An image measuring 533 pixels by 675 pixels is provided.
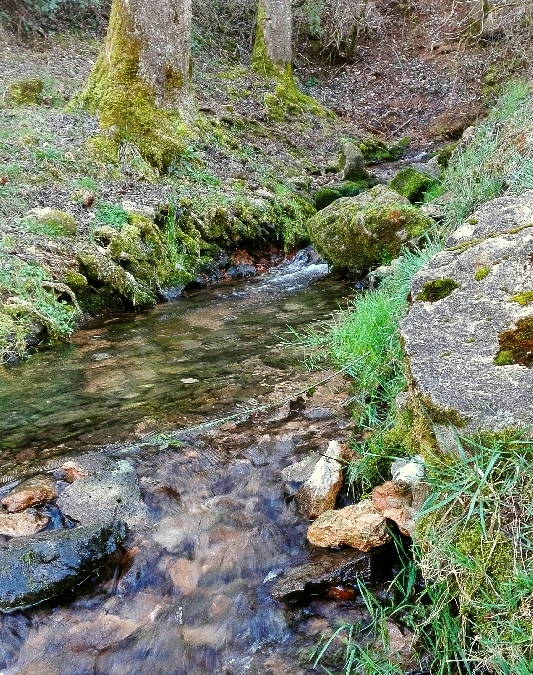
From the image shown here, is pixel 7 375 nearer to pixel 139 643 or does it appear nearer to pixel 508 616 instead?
pixel 139 643

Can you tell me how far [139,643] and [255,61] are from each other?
13855mm

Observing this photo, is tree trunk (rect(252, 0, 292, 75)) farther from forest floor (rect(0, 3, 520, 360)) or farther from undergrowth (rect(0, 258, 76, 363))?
undergrowth (rect(0, 258, 76, 363))

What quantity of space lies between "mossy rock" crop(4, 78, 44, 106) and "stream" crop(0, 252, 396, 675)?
19.2 ft

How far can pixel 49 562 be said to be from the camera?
8.21ft

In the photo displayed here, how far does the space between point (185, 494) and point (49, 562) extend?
28.5 inches

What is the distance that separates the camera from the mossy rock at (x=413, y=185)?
25.1 ft

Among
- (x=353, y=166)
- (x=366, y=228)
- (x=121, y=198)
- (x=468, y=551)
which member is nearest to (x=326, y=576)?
(x=468, y=551)

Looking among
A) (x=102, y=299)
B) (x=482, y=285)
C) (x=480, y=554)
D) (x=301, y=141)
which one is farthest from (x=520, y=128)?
(x=301, y=141)

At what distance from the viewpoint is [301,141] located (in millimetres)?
11625

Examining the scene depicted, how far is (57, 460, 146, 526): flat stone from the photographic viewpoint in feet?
9.34

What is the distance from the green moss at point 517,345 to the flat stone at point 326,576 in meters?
0.97

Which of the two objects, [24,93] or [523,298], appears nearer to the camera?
[523,298]

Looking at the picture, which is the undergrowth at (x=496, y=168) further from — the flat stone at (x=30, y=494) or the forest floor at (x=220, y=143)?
the flat stone at (x=30, y=494)

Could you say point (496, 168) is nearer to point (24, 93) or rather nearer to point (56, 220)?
point (56, 220)
